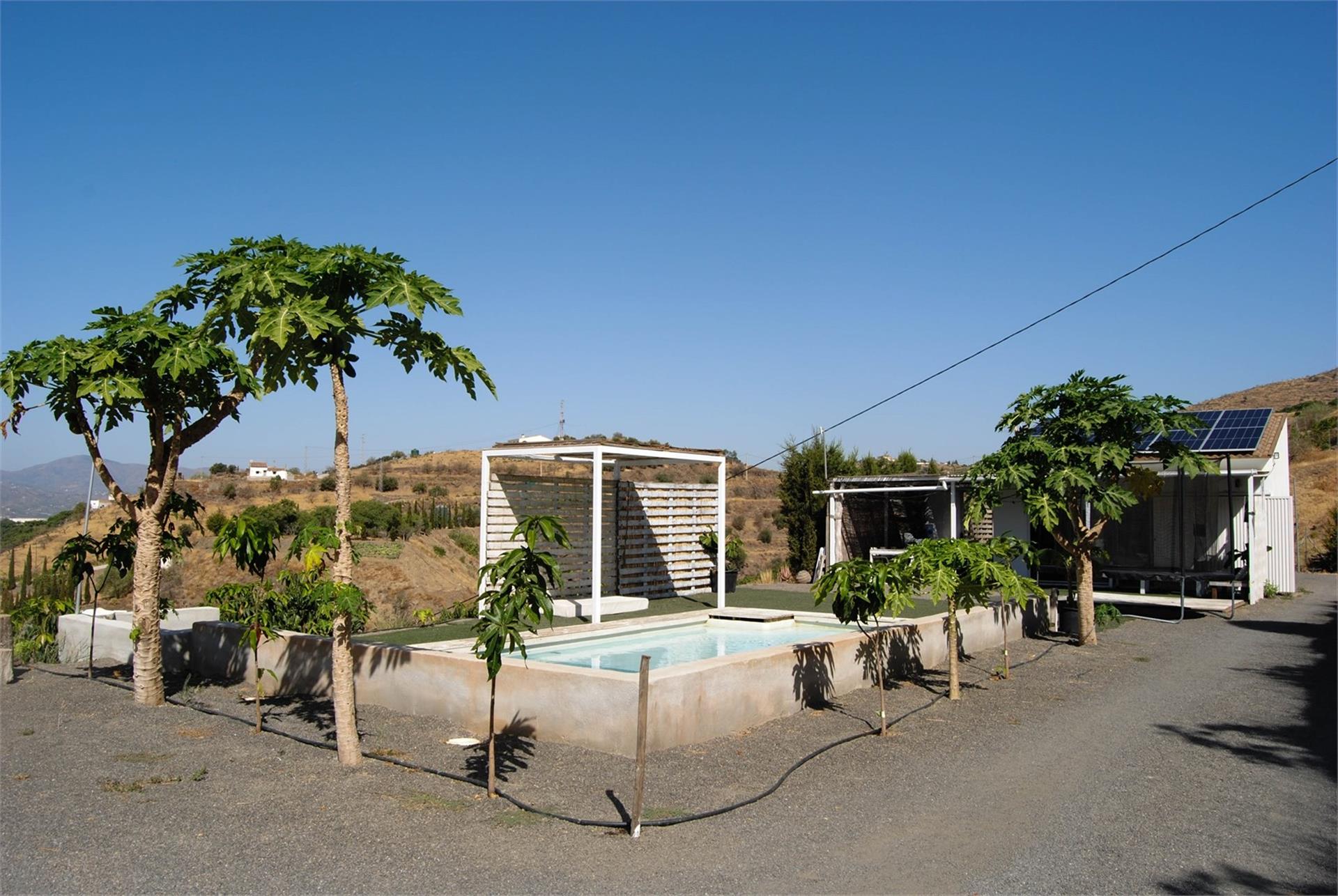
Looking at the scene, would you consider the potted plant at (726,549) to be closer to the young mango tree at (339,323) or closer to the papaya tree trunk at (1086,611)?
the papaya tree trunk at (1086,611)

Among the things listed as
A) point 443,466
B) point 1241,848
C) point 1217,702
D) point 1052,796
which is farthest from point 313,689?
point 443,466

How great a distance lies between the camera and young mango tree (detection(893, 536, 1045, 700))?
8.35 m

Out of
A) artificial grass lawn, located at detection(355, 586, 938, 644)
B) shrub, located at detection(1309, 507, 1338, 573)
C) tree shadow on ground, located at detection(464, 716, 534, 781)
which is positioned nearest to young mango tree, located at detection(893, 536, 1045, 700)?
artificial grass lawn, located at detection(355, 586, 938, 644)

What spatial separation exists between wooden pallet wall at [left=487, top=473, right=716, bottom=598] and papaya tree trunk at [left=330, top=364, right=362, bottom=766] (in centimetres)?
784

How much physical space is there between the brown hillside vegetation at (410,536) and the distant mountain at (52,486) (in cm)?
252

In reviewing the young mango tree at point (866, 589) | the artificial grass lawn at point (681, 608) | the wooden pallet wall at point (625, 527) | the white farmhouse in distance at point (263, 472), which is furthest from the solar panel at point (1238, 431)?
the white farmhouse in distance at point (263, 472)

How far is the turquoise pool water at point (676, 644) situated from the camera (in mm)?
10805

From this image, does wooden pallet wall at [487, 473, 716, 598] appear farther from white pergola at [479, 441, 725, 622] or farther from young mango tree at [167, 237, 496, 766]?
young mango tree at [167, 237, 496, 766]

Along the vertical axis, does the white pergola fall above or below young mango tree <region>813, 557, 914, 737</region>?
above

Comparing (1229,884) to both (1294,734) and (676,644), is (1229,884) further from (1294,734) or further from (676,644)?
(676,644)

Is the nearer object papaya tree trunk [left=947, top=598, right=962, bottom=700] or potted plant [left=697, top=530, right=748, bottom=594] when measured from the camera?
papaya tree trunk [left=947, top=598, right=962, bottom=700]

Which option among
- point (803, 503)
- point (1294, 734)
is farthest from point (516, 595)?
point (803, 503)

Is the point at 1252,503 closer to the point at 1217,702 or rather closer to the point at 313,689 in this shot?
the point at 1217,702

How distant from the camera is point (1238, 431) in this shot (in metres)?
17.2
